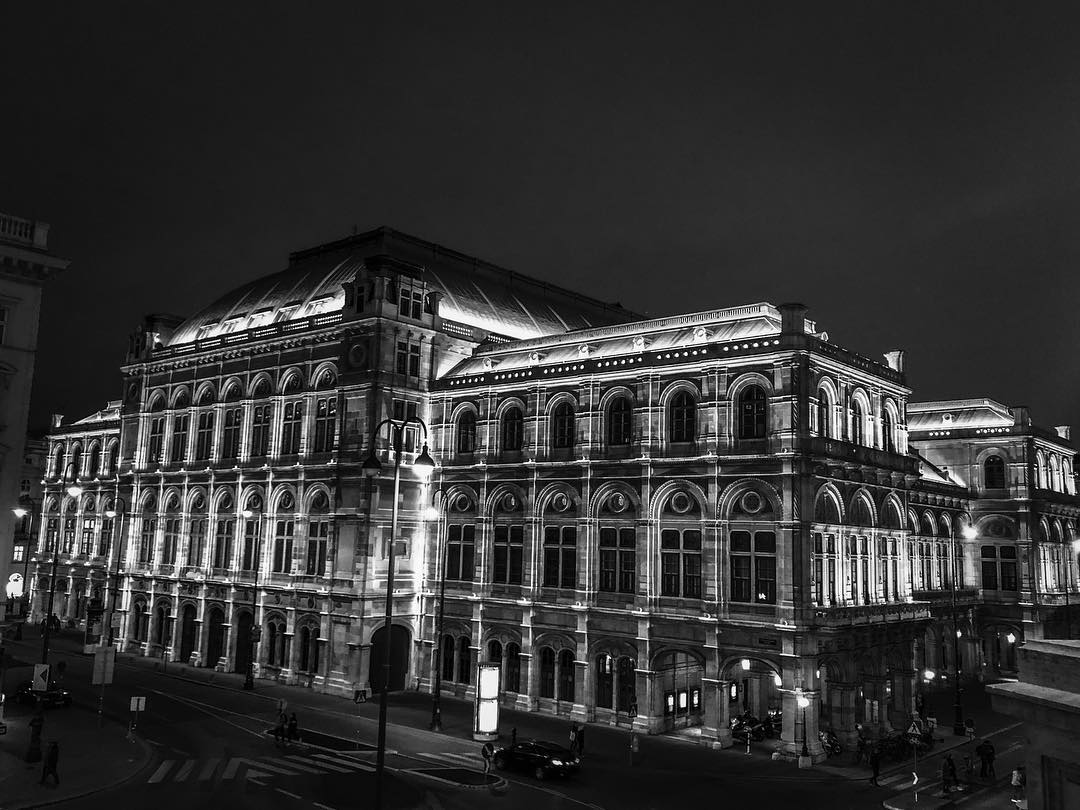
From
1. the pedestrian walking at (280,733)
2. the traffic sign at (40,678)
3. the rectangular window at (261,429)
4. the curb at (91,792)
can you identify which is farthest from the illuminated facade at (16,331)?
the rectangular window at (261,429)

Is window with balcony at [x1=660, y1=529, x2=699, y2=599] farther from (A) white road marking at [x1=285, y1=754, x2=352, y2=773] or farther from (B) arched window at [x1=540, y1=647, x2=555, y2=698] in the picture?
(A) white road marking at [x1=285, y1=754, x2=352, y2=773]

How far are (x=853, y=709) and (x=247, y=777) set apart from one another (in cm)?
2742

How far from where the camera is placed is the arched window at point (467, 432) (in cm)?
5640

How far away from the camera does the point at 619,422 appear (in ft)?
162

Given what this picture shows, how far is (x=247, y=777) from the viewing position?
1367 inches

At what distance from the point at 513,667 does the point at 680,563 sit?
40.5 ft

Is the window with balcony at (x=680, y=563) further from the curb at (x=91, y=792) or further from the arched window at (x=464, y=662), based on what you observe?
the curb at (x=91, y=792)

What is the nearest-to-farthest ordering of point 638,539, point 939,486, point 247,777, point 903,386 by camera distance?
point 247,777 → point 638,539 → point 903,386 → point 939,486

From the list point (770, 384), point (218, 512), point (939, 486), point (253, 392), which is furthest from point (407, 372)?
point (939, 486)

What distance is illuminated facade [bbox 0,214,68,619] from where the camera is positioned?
37.7 m

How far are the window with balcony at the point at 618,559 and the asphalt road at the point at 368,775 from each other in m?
8.74

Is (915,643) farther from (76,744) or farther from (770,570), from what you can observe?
(76,744)

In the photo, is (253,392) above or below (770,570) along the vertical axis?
above

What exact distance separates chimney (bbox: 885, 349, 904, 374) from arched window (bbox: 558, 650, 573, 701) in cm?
2585
